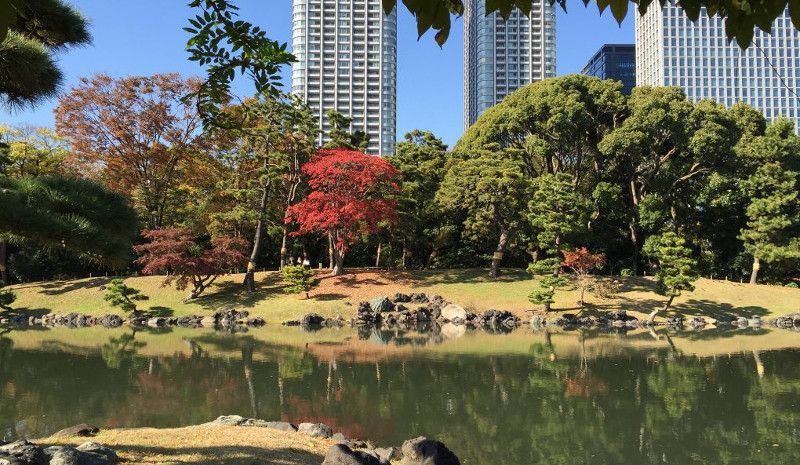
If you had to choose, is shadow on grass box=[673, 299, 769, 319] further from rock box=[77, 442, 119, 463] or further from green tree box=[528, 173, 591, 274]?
rock box=[77, 442, 119, 463]

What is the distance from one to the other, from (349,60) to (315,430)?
66.4 meters

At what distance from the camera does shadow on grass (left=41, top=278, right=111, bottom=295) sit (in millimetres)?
23414

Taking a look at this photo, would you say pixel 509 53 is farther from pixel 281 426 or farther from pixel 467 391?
pixel 281 426

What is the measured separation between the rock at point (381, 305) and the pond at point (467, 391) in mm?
5283

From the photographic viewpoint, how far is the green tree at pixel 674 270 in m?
19.1

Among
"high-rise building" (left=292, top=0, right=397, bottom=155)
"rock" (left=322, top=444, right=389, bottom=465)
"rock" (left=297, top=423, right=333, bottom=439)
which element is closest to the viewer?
"rock" (left=322, top=444, right=389, bottom=465)

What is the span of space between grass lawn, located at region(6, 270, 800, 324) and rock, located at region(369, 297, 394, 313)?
2.50 feet

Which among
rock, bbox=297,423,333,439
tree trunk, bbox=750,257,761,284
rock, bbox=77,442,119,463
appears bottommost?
rock, bbox=297,423,333,439

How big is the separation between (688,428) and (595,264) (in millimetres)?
14414

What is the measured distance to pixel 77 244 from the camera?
10.4 feet

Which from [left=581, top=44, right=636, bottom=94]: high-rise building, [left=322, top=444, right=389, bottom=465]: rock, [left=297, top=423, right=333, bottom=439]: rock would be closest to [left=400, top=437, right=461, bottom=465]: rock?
[left=322, top=444, right=389, bottom=465]: rock

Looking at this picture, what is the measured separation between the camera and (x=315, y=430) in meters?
6.37

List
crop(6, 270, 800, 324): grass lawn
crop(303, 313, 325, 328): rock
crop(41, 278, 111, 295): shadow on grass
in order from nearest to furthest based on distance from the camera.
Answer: crop(303, 313, 325, 328): rock, crop(6, 270, 800, 324): grass lawn, crop(41, 278, 111, 295): shadow on grass

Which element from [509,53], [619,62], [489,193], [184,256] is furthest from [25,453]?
[619,62]
